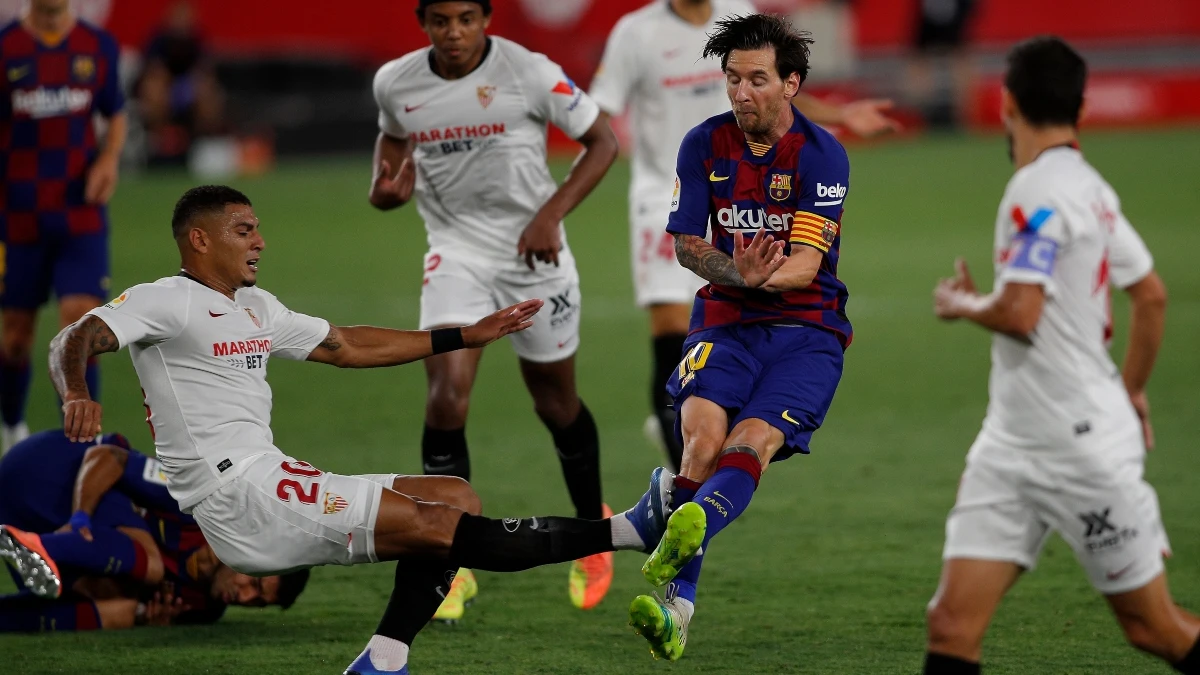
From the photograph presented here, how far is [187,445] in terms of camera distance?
15.8 feet

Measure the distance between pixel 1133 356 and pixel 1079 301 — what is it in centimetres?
28

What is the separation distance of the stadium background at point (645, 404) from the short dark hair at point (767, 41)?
201 cm

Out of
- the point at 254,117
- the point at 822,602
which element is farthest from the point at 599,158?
the point at 254,117

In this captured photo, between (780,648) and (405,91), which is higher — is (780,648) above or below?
below

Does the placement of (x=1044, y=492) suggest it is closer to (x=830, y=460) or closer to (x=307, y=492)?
(x=307, y=492)

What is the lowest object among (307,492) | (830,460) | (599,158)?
(830,460)

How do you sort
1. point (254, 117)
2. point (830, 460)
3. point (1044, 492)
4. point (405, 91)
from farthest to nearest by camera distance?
point (254, 117) → point (830, 460) → point (405, 91) → point (1044, 492)

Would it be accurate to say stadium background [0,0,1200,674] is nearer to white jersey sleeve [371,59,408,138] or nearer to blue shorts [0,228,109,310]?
blue shorts [0,228,109,310]

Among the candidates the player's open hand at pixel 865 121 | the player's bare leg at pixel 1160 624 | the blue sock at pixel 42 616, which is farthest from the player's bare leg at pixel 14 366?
the player's bare leg at pixel 1160 624

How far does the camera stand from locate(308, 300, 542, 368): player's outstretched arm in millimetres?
5176

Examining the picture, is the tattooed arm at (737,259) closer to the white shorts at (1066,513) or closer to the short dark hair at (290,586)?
the white shorts at (1066,513)

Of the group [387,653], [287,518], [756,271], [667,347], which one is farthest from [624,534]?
[667,347]

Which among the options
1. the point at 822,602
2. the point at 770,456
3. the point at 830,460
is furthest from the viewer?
the point at 830,460

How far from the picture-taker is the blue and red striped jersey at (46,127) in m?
8.44
